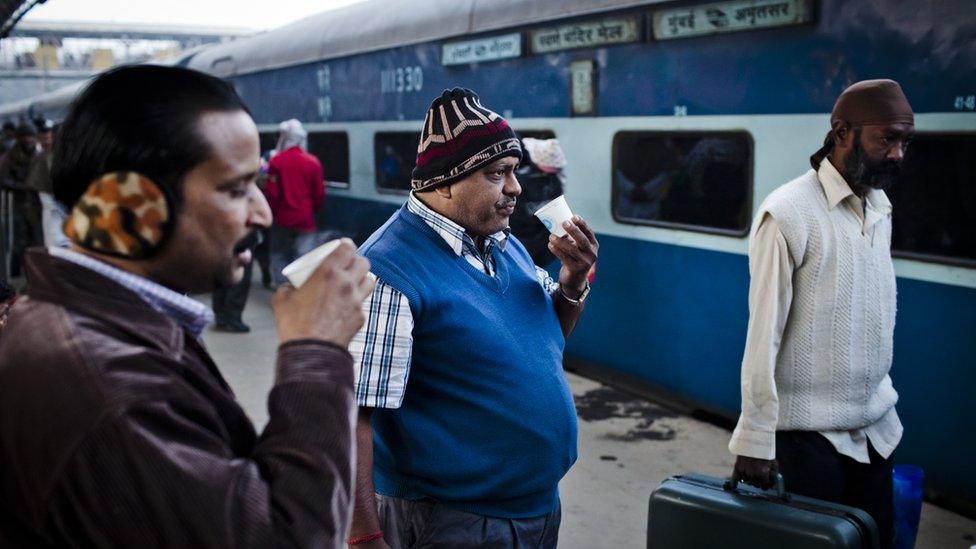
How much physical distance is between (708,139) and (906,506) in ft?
8.38

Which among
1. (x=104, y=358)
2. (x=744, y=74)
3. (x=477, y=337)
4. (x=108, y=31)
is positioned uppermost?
(x=108, y=31)

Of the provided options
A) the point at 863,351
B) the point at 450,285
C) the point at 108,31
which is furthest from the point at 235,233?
the point at 108,31

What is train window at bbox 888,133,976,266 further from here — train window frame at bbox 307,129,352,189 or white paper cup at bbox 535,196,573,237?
train window frame at bbox 307,129,352,189

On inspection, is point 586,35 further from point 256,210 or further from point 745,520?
point 256,210

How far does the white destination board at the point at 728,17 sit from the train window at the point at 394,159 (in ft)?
10.0

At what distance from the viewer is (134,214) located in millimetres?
1085

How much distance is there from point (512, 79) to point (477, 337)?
4.83m

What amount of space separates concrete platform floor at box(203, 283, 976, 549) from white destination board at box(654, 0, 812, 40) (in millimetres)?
2151

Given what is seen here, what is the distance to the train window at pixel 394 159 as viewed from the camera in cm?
803

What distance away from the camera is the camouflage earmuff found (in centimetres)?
108

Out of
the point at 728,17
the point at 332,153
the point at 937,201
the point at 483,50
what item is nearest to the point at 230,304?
the point at 332,153

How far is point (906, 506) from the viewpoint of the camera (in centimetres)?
302

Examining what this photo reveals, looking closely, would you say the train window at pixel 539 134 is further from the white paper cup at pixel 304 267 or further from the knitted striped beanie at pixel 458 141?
the white paper cup at pixel 304 267

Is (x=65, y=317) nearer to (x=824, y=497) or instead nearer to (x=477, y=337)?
(x=477, y=337)
